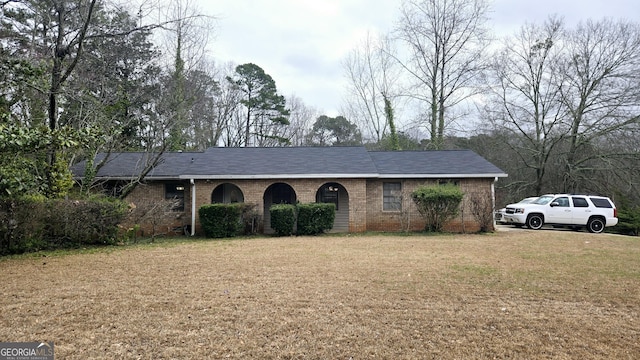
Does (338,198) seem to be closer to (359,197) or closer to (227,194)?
(359,197)

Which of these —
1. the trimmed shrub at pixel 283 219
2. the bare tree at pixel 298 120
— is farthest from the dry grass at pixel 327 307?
the bare tree at pixel 298 120

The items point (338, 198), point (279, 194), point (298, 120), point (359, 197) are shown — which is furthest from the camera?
point (298, 120)

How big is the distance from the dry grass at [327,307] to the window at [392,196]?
729 cm

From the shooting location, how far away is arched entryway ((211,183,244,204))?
653 inches

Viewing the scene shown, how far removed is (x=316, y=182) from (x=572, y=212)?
1167 centimetres

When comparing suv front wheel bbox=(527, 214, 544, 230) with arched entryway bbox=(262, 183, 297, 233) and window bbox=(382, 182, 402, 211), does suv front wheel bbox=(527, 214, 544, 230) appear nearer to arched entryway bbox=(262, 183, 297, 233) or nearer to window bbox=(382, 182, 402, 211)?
window bbox=(382, 182, 402, 211)

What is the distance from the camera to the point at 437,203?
47.3 ft

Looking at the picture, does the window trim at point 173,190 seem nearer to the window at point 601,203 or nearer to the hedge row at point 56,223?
the hedge row at point 56,223

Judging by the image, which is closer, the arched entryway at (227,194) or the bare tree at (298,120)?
the arched entryway at (227,194)

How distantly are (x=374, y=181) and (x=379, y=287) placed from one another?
1043 cm

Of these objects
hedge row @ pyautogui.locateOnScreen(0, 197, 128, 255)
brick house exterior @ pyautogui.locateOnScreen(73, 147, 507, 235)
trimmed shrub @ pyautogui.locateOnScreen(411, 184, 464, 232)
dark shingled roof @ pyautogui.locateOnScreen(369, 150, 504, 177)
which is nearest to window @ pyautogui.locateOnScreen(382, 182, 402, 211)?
brick house exterior @ pyautogui.locateOnScreen(73, 147, 507, 235)

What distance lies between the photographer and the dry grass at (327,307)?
355cm

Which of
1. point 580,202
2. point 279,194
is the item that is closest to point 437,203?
point 580,202

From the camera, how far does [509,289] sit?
5.65 meters
